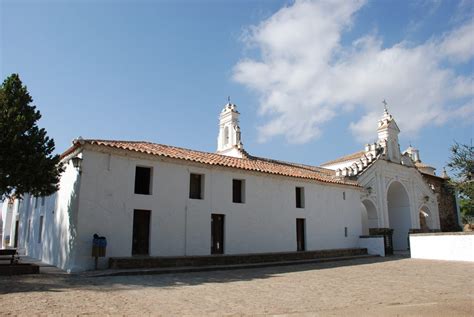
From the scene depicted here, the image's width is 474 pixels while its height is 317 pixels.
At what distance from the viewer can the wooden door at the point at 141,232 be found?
13.7 metres

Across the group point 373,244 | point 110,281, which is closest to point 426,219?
point 373,244

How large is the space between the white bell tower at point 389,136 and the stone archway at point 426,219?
5.18 metres

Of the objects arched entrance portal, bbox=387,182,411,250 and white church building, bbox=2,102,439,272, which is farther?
arched entrance portal, bbox=387,182,411,250

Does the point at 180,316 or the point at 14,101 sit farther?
the point at 14,101

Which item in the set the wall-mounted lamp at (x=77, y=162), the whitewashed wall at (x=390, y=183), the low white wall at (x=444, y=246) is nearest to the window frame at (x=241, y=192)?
the wall-mounted lamp at (x=77, y=162)

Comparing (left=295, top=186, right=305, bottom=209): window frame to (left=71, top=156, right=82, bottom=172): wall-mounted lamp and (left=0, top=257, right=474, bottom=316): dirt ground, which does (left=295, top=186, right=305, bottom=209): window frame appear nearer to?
(left=0, top=257, right=474, bottom=316): dirt ground

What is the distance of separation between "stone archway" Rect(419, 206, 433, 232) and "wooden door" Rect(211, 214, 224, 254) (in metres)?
19.0

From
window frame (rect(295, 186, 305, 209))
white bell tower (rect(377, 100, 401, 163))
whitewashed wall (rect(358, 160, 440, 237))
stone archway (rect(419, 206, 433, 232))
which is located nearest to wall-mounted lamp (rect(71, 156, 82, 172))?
window frame (rect(295, 186, 305, 209))

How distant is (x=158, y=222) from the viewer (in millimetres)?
14047

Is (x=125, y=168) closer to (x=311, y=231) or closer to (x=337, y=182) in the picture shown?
(x=311, y=231)

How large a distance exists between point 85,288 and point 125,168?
213 inches

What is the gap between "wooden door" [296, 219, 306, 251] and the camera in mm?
19219

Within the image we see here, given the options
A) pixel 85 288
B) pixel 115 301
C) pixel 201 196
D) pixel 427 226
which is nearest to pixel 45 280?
pixel 85 288

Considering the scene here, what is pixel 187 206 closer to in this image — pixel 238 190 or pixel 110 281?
pixel 238 190
